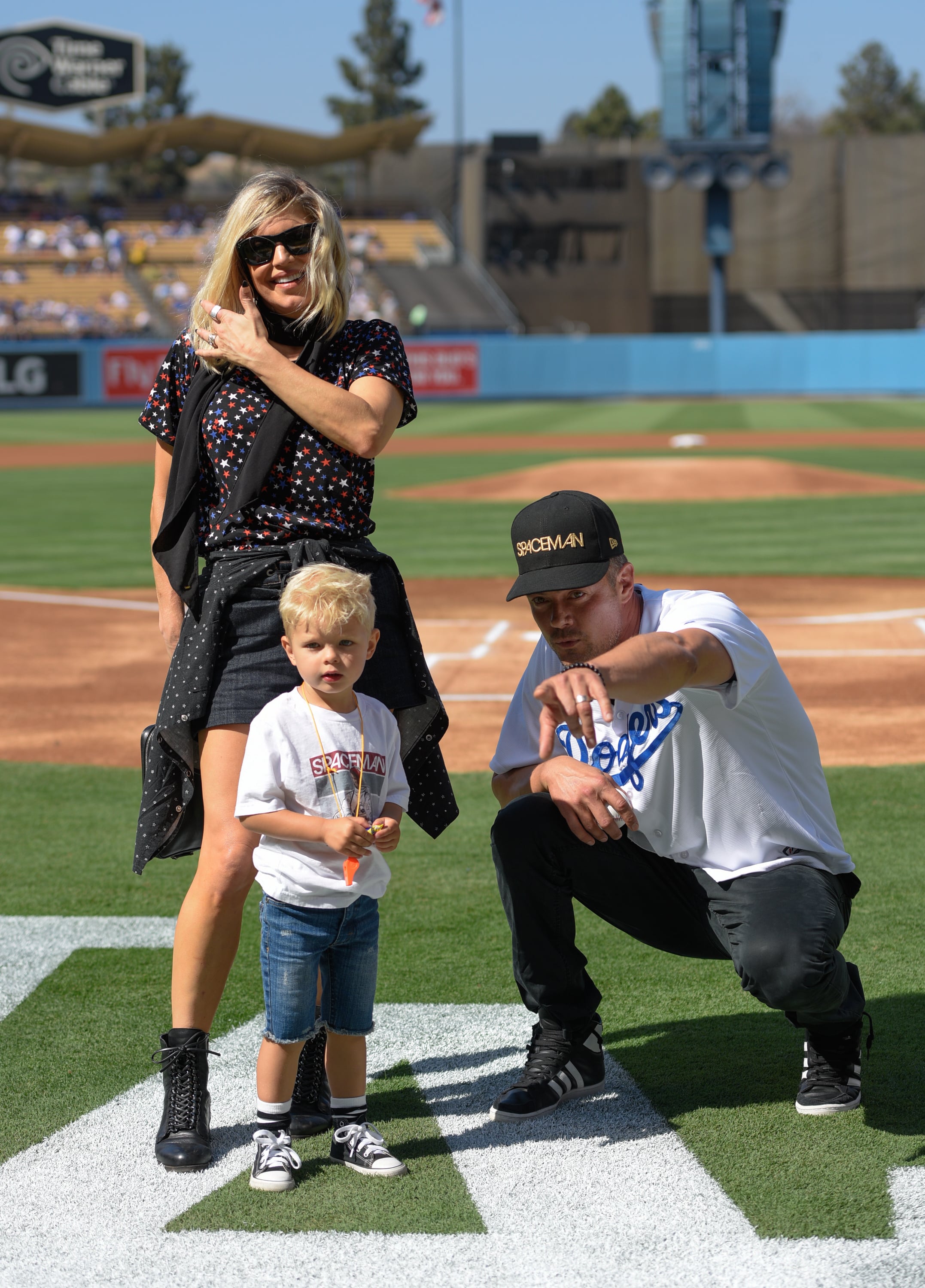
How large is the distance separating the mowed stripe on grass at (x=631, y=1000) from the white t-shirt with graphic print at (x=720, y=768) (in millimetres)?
576

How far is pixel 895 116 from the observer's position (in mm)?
100875

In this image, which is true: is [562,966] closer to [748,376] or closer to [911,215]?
[748,376]

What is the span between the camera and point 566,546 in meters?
3.22

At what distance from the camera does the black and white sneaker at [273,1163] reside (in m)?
3.14

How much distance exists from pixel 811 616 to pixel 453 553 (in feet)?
15.8

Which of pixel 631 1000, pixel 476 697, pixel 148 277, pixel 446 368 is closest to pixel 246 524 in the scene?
pixel 631 1000

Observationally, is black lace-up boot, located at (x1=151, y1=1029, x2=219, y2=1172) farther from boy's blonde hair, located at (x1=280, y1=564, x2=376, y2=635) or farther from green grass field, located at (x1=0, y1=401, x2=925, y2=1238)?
boy's blonde hair, located at (x1=280, y1=564, x2=376, y2=635)

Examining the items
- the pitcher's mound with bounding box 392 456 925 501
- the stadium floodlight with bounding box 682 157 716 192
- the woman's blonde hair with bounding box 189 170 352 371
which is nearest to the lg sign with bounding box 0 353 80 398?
the stadium floodlight with bounding box 682 157 716 192

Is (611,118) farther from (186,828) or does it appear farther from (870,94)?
(186,828)

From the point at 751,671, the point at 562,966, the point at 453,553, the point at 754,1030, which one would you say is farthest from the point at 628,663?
the point at 453,553

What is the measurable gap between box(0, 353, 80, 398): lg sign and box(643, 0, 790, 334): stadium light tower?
1870 cm

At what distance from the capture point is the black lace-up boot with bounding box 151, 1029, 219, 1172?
3236 mm

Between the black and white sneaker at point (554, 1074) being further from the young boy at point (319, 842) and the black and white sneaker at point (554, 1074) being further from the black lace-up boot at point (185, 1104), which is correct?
the black lace-up boot at point (185, 1104)

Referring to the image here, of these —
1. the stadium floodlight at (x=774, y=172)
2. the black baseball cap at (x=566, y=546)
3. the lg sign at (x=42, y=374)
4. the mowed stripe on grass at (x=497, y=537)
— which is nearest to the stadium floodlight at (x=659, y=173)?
the stadium floodlight at (x=774, y=172)
